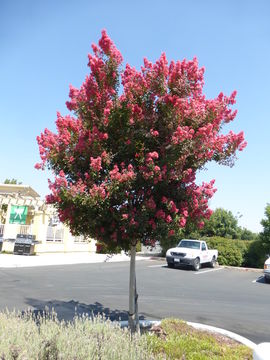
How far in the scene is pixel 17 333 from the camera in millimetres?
3219

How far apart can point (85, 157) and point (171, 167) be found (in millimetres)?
1312

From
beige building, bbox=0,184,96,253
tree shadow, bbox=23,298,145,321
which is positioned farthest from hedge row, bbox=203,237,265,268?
tree shadow, bbox=23,298,145,321

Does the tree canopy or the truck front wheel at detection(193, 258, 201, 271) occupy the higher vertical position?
the tree canopy

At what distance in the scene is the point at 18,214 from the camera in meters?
21.5

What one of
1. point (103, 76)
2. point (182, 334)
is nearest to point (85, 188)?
point (103, 76)

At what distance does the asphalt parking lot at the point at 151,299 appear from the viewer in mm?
6785

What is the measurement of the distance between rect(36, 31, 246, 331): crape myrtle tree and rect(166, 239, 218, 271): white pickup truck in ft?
42.5

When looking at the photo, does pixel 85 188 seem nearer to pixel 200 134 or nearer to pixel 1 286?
pixel 200 134

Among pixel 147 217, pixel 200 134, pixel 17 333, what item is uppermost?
pixel 200 134

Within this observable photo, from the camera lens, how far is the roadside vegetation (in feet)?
9.42

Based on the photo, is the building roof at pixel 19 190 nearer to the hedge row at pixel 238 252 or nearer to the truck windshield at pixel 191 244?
the truck windshield at pixel 191 244

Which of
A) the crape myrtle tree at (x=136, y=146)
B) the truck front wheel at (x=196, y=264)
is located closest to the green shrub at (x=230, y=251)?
the truck front wheel at (x=196, y=264)

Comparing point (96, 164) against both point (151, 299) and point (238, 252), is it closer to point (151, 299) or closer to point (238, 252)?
point (151, 299)

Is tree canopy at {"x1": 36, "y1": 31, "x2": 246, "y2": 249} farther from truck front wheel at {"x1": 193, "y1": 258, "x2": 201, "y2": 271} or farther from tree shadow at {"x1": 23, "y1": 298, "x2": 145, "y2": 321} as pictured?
truck front wheel at {"x1": 193, "y1": 258, "x2": 201, "y2": 271}
